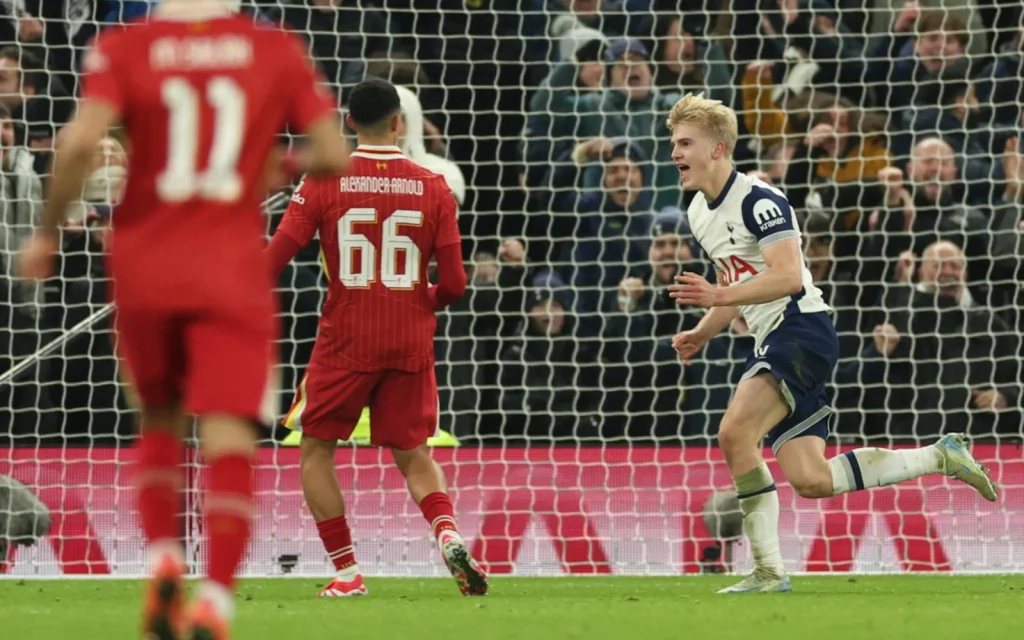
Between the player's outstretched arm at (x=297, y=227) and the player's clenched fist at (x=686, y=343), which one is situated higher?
the player's outstretched arm at (x=297, y=227)

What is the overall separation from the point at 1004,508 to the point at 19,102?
5.75 meters

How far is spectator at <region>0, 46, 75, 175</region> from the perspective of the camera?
9641mm

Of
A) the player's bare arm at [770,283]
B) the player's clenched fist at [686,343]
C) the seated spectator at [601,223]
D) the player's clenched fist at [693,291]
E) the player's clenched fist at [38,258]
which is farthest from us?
the seated spectator at [601,223]

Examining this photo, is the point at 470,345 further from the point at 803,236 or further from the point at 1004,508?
the point at 1004,508

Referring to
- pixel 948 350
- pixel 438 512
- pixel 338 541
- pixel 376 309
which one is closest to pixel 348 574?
pixel 338 541

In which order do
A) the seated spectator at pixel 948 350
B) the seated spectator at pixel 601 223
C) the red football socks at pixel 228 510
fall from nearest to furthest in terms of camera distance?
the red football socks at pixel 228 510
the seated spectator at pixel 948 350
the seated spectator at pixel 601 223

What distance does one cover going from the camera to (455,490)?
873cm

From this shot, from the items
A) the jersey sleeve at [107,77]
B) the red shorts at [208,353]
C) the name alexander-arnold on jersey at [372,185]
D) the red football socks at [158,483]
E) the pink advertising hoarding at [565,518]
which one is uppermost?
the jersey sleeve at [107,77]

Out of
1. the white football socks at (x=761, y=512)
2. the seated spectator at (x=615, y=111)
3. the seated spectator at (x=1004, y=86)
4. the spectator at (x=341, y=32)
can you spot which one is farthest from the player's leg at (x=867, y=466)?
the spectator at (x=341, y=32)

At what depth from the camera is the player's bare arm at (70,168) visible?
3715 mm

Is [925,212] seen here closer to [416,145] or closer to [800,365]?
[416,145]

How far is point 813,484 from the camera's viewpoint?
6.62m

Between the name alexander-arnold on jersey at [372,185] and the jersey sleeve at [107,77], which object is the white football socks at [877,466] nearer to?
the name alexander-arnold on jersey at [372,185]

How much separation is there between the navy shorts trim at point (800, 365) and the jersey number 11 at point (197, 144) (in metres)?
3.12
